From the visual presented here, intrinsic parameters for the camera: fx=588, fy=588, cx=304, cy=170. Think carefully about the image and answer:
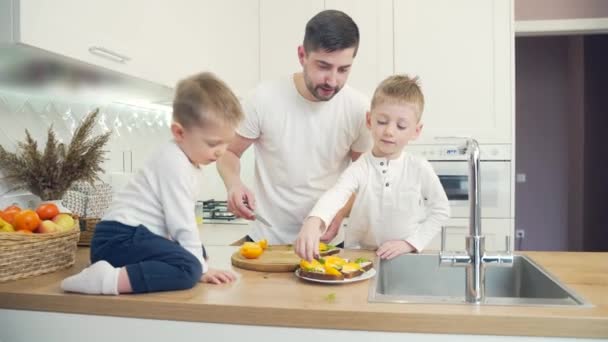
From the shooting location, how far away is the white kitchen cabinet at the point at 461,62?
291 centimetres

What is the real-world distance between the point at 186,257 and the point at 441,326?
0.52 meters

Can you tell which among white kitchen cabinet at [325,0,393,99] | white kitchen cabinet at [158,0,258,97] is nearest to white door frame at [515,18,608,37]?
white kitchen cabinet at [325,0,393,99]

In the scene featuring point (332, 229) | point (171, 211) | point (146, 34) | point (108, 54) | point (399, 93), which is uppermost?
point (146, 34)

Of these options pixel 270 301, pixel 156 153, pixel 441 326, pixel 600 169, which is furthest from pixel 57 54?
pixel 600 169

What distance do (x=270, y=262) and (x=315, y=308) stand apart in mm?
338

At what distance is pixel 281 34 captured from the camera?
3.11 meters

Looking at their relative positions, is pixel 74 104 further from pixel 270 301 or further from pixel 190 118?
pixel 270 301

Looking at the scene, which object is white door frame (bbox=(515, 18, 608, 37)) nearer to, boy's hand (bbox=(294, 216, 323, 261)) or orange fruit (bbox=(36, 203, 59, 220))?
boy's hand (bbox=(294, 216, 323, 261))

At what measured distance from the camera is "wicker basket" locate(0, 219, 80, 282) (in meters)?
1.24

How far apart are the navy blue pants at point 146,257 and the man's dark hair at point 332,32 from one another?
69cm

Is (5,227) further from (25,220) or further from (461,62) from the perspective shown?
(461,62)

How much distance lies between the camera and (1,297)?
1188 millimetres

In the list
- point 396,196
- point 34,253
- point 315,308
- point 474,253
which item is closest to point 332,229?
point 396,196

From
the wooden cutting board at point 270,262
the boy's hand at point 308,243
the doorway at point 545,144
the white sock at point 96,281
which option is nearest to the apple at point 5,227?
the white sock at point 96,281
